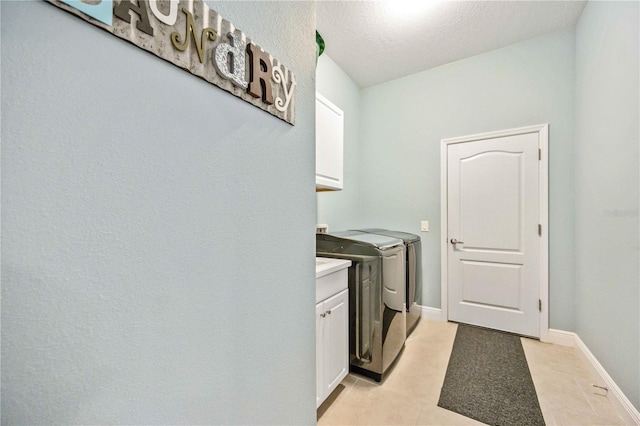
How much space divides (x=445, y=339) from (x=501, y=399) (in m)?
0.82

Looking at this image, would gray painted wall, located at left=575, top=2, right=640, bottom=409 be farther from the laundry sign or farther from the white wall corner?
the laundry sign

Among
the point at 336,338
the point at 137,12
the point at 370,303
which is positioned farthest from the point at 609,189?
the point at 137,12

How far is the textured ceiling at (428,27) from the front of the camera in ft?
7.14

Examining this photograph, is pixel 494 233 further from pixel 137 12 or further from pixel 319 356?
pixel 137 12

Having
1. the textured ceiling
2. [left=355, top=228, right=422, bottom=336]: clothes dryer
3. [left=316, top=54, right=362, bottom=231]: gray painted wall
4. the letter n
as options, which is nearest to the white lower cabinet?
[left=355, top=228, right=422, bottom=336]: clothes dryer

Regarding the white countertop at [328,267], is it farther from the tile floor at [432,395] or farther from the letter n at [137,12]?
the letter n at [137,12]

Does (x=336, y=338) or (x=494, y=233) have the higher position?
(x=494, y=233)

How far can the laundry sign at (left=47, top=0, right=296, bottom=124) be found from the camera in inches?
18.4

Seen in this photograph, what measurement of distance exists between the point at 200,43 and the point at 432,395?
2204 millimetres

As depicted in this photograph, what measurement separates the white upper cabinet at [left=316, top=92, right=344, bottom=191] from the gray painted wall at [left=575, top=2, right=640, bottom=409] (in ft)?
5.63

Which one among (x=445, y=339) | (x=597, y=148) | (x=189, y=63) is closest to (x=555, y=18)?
(x=597, y=148)

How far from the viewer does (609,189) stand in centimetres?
174

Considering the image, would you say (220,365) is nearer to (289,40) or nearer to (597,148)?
(289,40)

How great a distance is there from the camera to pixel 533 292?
2549 mm
